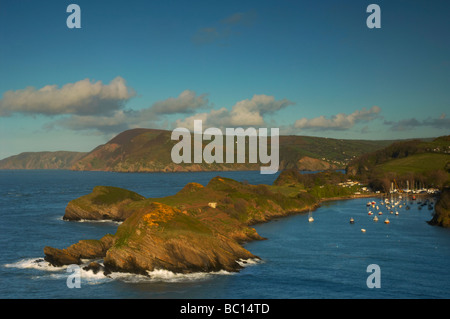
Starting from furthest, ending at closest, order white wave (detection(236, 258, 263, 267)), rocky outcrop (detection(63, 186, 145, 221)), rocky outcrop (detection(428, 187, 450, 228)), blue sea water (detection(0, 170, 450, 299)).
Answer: rocky outcrop (detection(63, 186, 145, 221)), rocky outcrop (detection(428, 187, 450, 228)), white wave (detection(236, 258, 263, 267)), blue sea water (detection(0, 170, 450, 299))

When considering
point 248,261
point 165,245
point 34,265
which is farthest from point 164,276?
point 34,265

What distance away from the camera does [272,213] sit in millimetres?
123500

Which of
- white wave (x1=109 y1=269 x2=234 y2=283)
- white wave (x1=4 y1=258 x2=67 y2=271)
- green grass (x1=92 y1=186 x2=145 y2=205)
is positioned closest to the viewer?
white wave (x1=109 y1=269 x2=234 y2=283)

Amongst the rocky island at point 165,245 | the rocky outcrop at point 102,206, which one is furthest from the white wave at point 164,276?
the rocky outcrop at point 102,206

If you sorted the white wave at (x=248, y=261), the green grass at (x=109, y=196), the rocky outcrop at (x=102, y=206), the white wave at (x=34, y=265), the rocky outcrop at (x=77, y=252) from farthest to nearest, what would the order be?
the green grass at (x=109, y=196) → the rocky outcrop at (x=102, y=206) → the rocky outcrop at (x=77, y=252) → the white wave at (x=248, y=261) → the white wave at (x=34, y=265)

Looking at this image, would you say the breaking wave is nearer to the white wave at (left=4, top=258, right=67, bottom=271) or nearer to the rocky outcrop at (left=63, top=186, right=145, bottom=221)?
the white wave at (left=4, top=258, right=67, bottom=271)

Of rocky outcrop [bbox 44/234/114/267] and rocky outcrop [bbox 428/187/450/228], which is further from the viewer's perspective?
rocky outcrop [bbox 428/187/450/228]

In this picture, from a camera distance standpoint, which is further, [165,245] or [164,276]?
[165,245]

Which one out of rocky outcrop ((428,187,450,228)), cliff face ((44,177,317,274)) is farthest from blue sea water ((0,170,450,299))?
rocky outcrop ((428,187,450,228))

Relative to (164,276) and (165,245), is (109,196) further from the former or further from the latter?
(164,276)

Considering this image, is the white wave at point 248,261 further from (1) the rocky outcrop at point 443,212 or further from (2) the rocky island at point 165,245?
(1) the rocky outcrop at point 443,212

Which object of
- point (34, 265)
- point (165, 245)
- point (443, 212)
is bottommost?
point (34, 265)

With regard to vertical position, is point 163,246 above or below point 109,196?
below

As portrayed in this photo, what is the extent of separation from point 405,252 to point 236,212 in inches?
1714
